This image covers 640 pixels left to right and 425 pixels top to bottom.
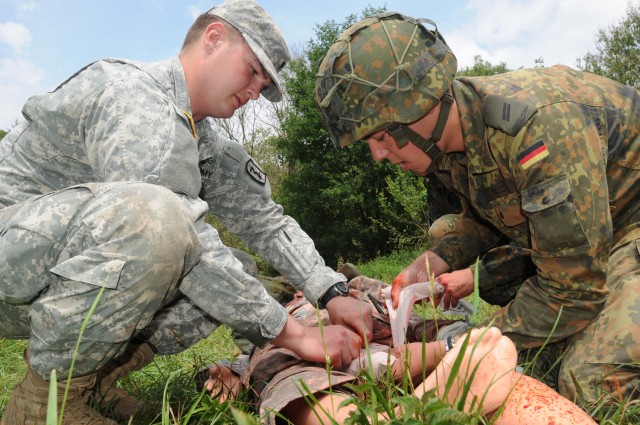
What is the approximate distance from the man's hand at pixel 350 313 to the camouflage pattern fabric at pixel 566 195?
0.70 meters

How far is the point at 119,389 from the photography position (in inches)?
108

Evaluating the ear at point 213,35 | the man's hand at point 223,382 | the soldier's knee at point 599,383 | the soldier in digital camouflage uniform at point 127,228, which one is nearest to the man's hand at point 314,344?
the soldier in digital camouflage uniform at point 127,228

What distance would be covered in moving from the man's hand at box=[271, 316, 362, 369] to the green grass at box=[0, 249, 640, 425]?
0.90ft

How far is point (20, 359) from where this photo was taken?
4.33m

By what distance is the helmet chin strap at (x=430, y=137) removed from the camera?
3010 millimetres

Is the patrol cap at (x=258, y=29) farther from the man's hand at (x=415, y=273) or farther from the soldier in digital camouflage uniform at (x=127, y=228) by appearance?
the man's hand at (x=415, y=273)

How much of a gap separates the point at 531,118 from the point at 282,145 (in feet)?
76.1

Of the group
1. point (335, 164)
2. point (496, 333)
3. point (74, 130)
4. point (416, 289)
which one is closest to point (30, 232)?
point (74, 130)

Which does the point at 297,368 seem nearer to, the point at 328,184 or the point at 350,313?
the point at 350,313

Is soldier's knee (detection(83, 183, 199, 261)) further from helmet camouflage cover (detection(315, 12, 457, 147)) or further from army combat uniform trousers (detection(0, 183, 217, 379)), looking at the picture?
helmet camouflage cover (detection(315, 12, 457, 147))

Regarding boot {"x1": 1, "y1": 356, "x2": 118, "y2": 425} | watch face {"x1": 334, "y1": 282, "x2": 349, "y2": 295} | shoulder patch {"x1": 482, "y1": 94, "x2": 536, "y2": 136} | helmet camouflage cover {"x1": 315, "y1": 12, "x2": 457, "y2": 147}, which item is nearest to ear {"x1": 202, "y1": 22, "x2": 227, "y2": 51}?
helmet camouflage cover {"x1": 315, "y1": 12, "x2": 457, "y2": 147}

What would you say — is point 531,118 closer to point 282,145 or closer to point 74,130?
point 74,130

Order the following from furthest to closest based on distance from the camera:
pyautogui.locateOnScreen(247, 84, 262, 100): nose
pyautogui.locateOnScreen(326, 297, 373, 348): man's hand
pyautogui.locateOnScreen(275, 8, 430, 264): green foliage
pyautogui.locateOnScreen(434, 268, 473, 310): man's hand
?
1. pyautogui.locateOnScreen(275, 8, 430, 264): green foliage
2. pyautogui.locateOnScreen(434, 268, 473, 310): man's hand
3. pyautogui.locateOnScreen(247, 84, 262, 100): nose
4. pyautogui.locateOnScreen(326, 297, 373, 348): man's hand

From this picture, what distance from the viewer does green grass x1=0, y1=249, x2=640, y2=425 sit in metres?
1.47
